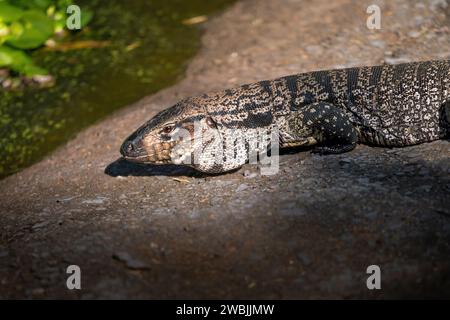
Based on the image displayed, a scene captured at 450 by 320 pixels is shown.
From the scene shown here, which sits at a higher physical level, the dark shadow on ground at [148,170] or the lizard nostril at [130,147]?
the lizard nostril at [130,147]

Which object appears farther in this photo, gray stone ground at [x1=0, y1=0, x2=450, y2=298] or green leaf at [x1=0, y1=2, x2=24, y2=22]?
green leaf at [x1=0, y1=2, x2=24, y2=22]

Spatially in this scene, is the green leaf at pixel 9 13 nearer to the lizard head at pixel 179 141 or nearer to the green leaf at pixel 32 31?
the green leaf at pixel 32 31

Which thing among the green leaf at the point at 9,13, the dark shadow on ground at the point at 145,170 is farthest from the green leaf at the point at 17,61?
the dark shadow on ground at the point at 145,170

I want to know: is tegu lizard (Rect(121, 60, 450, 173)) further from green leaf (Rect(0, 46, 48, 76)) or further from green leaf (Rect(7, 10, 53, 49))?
green leaf (Rect(7, 10, 53, 49))

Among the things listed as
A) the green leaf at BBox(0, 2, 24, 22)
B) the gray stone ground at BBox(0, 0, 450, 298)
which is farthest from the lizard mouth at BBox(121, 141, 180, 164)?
the green leaf at BBox(0, 2, 24, 22)

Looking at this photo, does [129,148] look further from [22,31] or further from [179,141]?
[22,31]

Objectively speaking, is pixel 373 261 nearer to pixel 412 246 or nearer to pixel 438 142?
pixel 412 246

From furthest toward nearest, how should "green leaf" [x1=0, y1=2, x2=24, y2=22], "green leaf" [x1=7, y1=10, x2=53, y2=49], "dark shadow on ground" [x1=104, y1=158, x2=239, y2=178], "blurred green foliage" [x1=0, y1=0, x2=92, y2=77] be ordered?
"green leaf" [x1=7, y1=10, x2=53, y2=49] → "blurred green foliage" [x1=0, y1=0, x2=92, y2=77] → "green leaf" [x1=0, y1=2, x2=24, y2=22] → "dark shadow on ground" [x1=104, y1=158, x2=239, y2=178]

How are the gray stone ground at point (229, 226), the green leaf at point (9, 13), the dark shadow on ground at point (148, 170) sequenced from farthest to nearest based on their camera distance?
the green leaf at point (9, 13) → the dark shadow on ground at point (148, 170) → the gray stone ground at point (229, 226)
